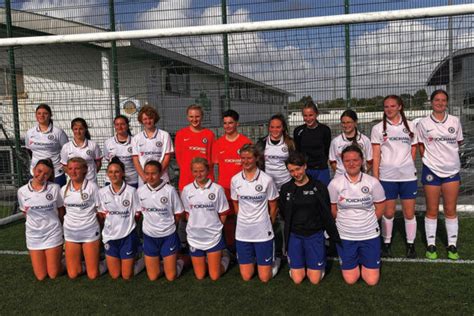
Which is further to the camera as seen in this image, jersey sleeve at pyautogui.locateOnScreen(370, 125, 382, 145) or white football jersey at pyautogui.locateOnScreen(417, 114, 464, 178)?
jersey sleeve at pyautogui.locateOnScreen(370, 125, 382, 145)

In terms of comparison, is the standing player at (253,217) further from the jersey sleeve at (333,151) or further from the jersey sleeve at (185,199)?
the jersey sleeve at (333,151)

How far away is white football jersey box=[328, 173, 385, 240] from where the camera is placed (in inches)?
145

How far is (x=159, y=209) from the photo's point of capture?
3902mm

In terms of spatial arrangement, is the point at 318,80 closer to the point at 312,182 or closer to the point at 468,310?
the point at 312,182

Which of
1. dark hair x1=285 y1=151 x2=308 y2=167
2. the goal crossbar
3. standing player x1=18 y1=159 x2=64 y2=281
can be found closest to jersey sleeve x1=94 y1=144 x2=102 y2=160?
standing player x1=18 y1=159 x2=64 y2=281

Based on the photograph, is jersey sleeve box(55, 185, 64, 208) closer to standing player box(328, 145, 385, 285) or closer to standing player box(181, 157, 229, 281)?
standing player box(181, 157, 229, 281)

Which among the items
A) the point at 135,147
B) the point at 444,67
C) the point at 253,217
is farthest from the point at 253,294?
the point at 444,67

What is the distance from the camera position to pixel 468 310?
124 inches

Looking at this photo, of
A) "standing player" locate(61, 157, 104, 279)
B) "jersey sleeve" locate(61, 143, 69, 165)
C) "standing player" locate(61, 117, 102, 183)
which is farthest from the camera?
"jersey sleeve" locate(61, 143, 69, 165)

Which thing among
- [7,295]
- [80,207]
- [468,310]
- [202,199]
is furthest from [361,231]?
[7,295]

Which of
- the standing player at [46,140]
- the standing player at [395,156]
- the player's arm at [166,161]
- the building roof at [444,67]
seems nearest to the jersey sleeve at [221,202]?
the player's arm at [166,161]

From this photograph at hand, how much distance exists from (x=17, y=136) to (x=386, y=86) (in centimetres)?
604

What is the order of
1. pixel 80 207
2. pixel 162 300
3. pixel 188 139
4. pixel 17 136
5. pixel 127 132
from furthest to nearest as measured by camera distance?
pixel 17 136
pixel 127 132
pixel 188 139
pixel 80 207
pixel 162 300

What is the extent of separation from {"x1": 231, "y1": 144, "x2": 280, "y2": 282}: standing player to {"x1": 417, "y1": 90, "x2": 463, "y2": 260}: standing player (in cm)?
161
